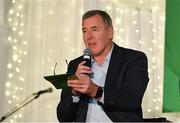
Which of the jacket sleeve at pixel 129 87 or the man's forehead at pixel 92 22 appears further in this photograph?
the man's forehead at pixel 92 22

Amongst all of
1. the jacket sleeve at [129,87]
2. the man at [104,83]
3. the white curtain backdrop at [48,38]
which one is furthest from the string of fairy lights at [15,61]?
the jacket sleeve at [129,87]

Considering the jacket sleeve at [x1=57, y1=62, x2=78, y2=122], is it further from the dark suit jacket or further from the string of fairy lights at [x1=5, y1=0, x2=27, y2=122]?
the string of fairy lights at [x1=5, y1=0, x2=27, y2=122]

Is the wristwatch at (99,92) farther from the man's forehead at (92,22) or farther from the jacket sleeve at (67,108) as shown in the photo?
the man's forehead at (92,22)

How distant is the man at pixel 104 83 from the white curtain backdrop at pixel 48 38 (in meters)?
1.33

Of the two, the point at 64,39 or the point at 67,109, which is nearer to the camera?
the point at 67,109

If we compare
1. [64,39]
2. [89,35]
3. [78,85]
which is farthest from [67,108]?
[64,39]

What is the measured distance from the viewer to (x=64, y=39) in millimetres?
3900

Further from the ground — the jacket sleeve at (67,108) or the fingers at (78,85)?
the fingers at (78,85)

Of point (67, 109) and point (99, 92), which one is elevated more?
point (99, 92)

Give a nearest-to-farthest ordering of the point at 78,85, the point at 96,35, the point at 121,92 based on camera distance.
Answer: the point at 78,85
the point at 121,92
the point at 96,35

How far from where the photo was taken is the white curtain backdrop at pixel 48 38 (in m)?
3.81

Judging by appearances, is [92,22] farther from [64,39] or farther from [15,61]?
[15,61]

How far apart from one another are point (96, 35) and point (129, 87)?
1.25 feet


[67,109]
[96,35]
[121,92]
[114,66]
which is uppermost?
[96,35]
